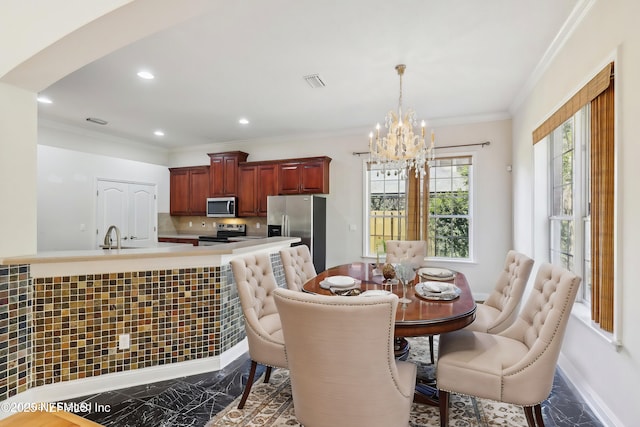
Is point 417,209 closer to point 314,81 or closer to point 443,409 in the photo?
point 314,81

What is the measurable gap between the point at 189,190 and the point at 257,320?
5007 millimetres

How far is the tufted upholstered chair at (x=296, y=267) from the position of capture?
2.70 m

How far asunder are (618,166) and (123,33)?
2.96 m

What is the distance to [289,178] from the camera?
217 inches

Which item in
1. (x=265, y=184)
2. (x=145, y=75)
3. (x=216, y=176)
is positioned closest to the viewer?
(x=145, y=75)

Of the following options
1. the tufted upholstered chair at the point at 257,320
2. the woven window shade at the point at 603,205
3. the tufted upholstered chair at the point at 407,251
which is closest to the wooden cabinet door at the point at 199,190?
the tufted upholstered chair at the point at 407,251

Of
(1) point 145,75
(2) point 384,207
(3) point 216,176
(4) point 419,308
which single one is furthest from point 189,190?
(4) point 419,308

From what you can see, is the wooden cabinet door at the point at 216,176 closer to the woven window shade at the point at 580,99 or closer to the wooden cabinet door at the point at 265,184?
the wooden cabinet door at the point at 265,184

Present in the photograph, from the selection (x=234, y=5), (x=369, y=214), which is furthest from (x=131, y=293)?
(x=369, y=214)

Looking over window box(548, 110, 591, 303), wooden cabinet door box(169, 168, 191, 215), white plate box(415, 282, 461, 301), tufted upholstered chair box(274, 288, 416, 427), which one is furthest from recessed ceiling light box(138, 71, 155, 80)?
window box(548, 110, 591, 303)

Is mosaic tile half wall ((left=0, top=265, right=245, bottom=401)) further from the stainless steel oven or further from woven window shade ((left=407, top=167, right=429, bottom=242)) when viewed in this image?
the stainless steel oven

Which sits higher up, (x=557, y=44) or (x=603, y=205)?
(x=557, y=44)

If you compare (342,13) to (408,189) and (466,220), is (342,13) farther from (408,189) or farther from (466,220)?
(466,220)

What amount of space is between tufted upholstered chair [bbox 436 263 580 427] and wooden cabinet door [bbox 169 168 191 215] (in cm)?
580
